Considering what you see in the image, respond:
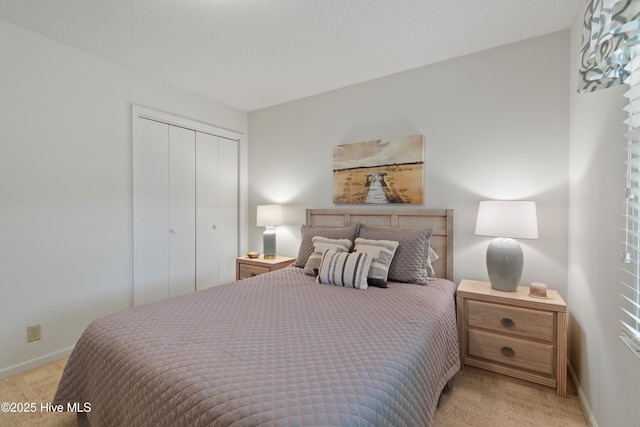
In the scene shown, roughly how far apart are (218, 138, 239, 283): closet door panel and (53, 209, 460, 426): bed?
1.75 m

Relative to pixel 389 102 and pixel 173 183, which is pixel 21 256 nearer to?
pixel 173 183

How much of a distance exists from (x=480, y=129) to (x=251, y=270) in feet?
8.60

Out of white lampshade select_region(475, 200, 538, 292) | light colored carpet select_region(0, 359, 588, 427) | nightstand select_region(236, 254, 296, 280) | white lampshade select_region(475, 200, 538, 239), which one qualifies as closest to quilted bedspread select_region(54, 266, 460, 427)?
light colored carpet select_region(0, 359, 588, 427)

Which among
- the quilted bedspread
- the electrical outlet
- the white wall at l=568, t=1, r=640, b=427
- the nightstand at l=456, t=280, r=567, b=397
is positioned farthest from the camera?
the electrical outlet

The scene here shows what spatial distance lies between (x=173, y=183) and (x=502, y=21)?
3205 millimetres

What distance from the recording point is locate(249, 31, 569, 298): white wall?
2.19 m

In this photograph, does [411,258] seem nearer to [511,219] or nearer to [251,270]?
[511,219]

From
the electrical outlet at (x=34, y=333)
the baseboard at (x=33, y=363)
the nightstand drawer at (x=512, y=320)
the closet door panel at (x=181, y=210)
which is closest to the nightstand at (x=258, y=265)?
the closet door panel at (x=181, y=210)

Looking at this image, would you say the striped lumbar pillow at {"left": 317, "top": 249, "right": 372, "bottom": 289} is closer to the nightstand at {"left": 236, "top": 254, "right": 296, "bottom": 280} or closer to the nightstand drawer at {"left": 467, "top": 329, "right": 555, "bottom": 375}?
the nightstand drawer at {"left": 467, "top": 329, "right": 555, "bottom": 375}

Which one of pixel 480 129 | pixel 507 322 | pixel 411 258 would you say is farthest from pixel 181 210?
pixel 507 322

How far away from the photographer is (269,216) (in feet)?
11.1

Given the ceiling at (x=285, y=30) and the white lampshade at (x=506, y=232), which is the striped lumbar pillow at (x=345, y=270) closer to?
the white lampshade at (x=506, y=232)

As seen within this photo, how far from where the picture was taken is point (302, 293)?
2012mm

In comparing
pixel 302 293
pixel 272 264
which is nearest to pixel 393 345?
pixel 302 293
